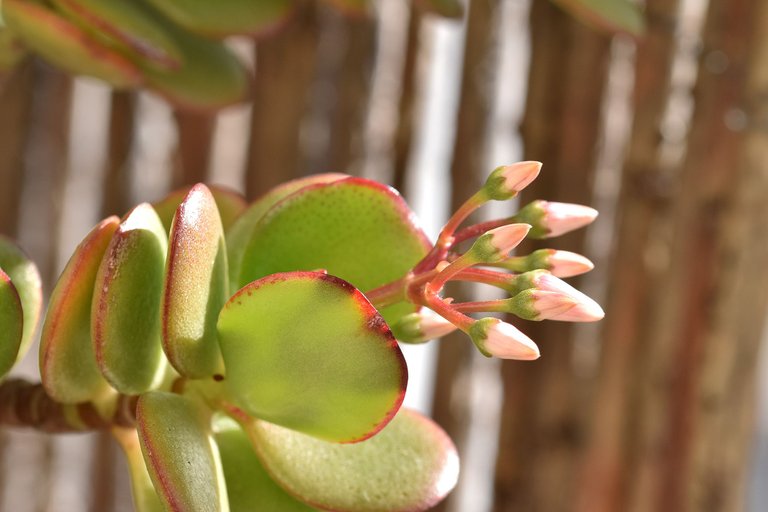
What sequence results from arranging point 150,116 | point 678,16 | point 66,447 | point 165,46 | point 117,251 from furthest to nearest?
point 66,447 < point 150,116 < point 678,16 < point 165,46 < point 117,251

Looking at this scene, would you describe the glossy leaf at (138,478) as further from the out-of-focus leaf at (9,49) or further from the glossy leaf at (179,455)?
the out-of-focus leaf at (9,49)

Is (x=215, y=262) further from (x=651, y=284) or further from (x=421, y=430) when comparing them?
(x=651, y=284)

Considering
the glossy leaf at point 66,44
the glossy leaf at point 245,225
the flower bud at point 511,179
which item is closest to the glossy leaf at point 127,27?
the glossy leaf at point 66,44

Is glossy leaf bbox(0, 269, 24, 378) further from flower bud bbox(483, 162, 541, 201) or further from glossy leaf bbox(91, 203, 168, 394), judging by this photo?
flower bud bbox(483, 162, 541, 201)

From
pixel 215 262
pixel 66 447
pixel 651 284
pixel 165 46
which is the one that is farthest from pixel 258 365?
pixel 66 447

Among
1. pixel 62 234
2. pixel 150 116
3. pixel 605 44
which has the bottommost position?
pixel 62 234

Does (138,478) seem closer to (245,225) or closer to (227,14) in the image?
(245,225)

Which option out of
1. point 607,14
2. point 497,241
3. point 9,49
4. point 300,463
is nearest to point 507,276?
point 497,241
